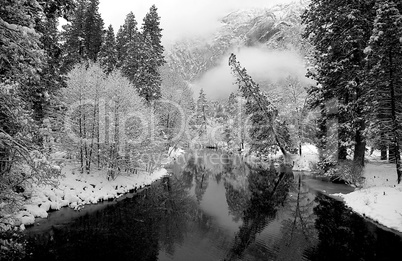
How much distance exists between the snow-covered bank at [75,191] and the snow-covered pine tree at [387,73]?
20.0 meters

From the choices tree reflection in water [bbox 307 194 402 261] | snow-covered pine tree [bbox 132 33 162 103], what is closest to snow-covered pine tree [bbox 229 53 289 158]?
snow-covered pine tree [bbox 132 33 162 103]

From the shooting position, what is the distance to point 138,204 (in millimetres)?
21078

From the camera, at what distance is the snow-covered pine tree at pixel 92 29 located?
40000 millimetres

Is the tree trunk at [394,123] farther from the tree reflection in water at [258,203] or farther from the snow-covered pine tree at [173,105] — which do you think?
the snow-covered pine tree at [173,105]

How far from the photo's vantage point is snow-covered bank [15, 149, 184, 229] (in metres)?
16.5

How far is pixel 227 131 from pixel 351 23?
48972 millimetres

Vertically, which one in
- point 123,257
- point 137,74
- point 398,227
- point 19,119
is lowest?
point 123,257

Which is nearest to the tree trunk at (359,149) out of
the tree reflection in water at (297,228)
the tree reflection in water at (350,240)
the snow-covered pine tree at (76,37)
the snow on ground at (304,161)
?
the tree reflection in water at (297,228)

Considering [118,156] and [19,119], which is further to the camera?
[118,156]

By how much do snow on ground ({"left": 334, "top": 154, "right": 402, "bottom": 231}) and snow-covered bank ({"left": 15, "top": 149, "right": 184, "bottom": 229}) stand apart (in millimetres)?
17507

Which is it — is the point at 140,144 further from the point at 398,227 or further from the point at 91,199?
the point at 398,227

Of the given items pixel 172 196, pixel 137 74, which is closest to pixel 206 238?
pixel 172 196

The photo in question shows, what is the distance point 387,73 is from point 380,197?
322 inches

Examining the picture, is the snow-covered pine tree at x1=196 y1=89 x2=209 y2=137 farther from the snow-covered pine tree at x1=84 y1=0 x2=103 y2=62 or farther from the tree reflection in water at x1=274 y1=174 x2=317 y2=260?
the tree reflection in water at x1=274 y1=174 x2=317 y2=260
